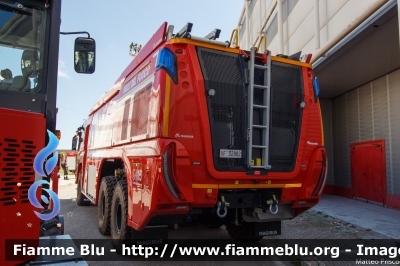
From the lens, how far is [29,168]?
111 inches

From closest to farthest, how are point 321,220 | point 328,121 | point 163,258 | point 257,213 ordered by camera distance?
point 257,213 → point 163,258 → point 321,220 → point 328,121

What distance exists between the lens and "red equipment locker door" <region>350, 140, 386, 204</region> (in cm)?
1071

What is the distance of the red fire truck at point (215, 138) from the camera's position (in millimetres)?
4402

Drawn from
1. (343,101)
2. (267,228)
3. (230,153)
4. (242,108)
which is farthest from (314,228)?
(343,101)

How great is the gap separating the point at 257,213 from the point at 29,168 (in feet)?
11.2

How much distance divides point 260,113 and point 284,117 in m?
0.42

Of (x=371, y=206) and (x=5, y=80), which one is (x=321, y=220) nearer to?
(x=371, y=206)

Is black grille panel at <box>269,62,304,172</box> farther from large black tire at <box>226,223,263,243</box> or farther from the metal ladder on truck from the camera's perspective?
large black tire at <box>226,223,263,243</box>

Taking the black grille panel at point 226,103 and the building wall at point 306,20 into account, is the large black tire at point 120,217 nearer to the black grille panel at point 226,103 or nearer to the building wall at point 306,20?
the black grille panel at point 226,103

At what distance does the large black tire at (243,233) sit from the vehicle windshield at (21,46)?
4.02 meters

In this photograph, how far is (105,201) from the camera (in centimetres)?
665

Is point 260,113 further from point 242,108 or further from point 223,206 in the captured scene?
point 223,206

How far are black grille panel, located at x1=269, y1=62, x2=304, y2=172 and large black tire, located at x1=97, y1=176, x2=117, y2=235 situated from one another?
3118mm

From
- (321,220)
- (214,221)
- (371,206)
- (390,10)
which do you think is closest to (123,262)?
(214,221)
